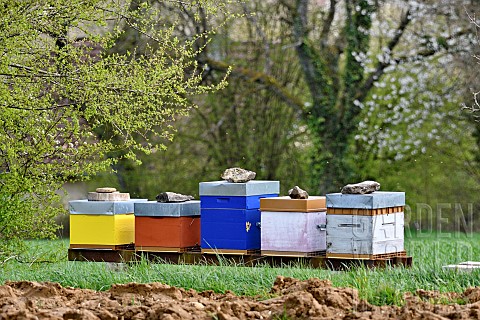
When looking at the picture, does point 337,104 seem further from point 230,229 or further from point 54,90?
point 230,229

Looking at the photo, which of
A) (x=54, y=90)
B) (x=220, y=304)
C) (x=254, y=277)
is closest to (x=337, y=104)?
(x=54, y=90)

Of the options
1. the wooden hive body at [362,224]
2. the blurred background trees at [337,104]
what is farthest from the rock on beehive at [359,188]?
the blurred background trees at [337,104]

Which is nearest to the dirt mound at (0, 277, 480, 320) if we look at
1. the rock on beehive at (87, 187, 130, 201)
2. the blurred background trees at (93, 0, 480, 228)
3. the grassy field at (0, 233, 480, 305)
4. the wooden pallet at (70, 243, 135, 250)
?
the grassy field at (0, 233, 480, 305)

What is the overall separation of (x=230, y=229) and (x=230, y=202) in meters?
0.18

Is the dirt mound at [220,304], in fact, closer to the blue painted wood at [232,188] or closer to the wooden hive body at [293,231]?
the wooden hive body at [293,231]

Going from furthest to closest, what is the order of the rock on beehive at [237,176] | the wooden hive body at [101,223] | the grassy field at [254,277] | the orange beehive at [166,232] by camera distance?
1. the wooden hive body at [101,223]
2. the orange beehive at [166,232]
3. the rock on beehive at [237,176]
4. the grassy field at [254,277]

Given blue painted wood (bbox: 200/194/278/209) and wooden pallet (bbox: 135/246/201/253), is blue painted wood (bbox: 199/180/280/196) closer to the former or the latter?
blue painted wood (bbox: 200/194/278/209)

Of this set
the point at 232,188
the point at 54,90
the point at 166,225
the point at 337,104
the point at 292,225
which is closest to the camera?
the point at 292,225

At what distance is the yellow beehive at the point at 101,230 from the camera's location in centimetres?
561

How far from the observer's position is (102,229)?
5633mm

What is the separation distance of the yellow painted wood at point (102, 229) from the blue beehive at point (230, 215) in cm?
70

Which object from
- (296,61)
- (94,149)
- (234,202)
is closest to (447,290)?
(234,202)

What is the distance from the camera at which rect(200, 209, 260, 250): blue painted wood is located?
17.0ft

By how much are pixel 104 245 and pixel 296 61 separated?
22.0 feet
